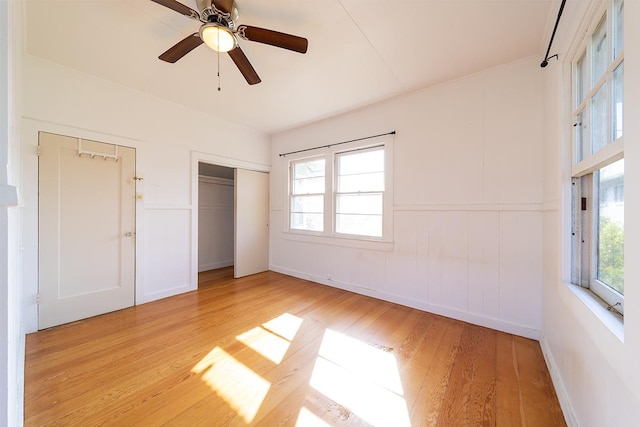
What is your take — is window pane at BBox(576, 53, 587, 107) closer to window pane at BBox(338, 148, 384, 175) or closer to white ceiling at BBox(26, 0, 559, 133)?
white ceiling at BBox(26, 0, 559, 133)

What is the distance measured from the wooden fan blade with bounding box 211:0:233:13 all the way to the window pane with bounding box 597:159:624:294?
236 cm

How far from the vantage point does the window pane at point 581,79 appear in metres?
1.46

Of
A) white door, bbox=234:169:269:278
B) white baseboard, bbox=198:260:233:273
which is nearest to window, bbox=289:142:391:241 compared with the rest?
white door, bbox=234:169:269:278

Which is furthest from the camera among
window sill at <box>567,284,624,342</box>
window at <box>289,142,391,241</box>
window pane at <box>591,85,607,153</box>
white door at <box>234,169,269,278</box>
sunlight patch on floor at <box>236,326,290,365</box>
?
white door at <box>234,169,269,278</box>

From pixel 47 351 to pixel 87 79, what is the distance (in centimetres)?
271

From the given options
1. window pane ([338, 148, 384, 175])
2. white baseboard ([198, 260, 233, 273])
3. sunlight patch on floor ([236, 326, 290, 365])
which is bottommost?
sunlight patch on floor ([236, 326, 290, 365])

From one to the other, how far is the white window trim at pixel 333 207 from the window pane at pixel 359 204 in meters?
0.11

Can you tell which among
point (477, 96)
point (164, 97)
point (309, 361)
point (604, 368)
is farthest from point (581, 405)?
point (164, 97)

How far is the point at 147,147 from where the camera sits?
3.06 m

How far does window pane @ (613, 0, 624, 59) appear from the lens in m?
1.06

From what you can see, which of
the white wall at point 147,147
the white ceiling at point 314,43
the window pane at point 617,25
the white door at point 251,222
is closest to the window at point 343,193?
the white door at point 251,222

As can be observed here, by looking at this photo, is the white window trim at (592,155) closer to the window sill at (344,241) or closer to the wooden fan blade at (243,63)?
the window sill at (344,241)

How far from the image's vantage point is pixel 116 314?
2707mm

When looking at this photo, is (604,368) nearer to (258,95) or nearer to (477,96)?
(477,96)
